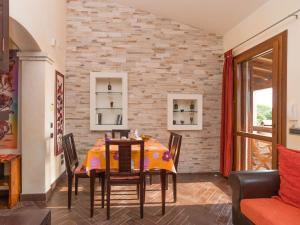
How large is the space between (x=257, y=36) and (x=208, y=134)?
7.22 ft

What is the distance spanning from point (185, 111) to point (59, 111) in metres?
2.49

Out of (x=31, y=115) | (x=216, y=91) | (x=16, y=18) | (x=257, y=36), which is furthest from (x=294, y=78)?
(x=31, y=115)

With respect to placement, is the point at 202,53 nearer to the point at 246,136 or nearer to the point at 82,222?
the point at 246,136

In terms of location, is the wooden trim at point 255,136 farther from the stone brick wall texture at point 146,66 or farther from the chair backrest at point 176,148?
the chair backrest at point 176,148

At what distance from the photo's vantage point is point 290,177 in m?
2.40

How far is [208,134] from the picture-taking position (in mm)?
5477

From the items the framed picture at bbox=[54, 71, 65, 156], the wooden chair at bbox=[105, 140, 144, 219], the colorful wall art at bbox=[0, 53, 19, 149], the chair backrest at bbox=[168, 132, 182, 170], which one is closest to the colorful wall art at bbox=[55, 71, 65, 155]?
the framed picture at bbox=[54, 71, 65, 156]

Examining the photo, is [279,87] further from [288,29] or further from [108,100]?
[108,100]

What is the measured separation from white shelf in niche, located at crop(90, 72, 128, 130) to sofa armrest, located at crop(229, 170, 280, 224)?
3023 mm

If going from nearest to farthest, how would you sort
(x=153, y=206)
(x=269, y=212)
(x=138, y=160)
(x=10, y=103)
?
(x=269, y=212) → (x=138, y=160) → (x=153, y=206) → (x=10, y=103)

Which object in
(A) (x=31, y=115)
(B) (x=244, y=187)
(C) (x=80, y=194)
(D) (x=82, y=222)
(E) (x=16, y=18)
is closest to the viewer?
(B) (x=244, y=187)

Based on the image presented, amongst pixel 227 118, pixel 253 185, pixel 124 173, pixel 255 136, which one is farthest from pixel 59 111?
pixel 253 185

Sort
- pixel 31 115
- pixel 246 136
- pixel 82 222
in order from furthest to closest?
1. pixel 246 136
2. pixel 31 115
3. pixel 82 222

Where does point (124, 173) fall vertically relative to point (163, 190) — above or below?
above
